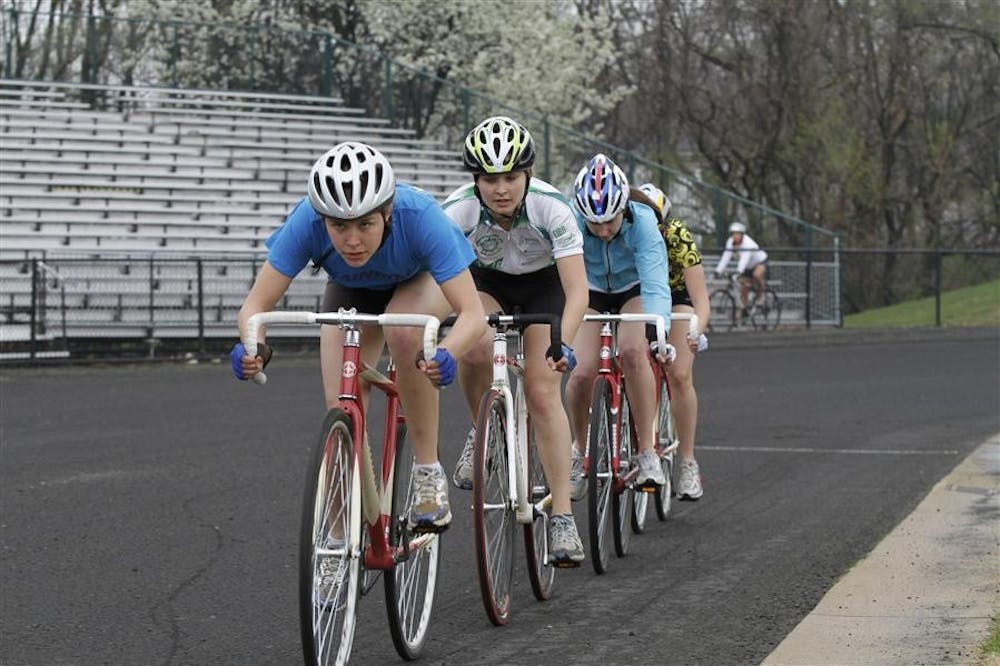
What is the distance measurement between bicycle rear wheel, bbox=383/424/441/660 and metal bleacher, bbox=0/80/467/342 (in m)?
16.6

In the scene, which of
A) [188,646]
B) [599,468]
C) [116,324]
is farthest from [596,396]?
[116,324]

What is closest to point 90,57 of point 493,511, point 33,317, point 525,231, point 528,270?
point 33,317

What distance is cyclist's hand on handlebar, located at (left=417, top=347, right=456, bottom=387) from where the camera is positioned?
5.94 m

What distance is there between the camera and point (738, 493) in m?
11.4

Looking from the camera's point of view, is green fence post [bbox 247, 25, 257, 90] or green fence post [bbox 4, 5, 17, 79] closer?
green fence post [bbox 4, 5, 17, 79]

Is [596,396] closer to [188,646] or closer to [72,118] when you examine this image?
[188,646]

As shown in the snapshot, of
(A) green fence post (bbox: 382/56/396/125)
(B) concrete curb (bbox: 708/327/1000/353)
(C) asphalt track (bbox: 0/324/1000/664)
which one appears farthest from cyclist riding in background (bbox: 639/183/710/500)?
(A) green fence post (bbox: 382/56/396/125)

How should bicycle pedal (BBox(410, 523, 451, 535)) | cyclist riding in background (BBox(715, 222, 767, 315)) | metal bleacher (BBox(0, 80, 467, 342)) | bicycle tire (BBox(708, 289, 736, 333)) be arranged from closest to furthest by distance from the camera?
bicycle pedal (BBox(410, 523, 451, 535)) → metal bleacher (BBox(0, 80, 467, 342)) → bicycle tire (BBox(708, 289, 736, 333)) → cyclist riding in background (BBox(715, 222, 767, 315))

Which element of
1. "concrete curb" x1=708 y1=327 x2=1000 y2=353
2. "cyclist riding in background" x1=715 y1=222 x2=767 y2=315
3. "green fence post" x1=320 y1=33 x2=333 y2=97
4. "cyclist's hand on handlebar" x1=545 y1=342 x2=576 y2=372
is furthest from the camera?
"green fence post" x1=320 y1=33 x2=333 y2=97

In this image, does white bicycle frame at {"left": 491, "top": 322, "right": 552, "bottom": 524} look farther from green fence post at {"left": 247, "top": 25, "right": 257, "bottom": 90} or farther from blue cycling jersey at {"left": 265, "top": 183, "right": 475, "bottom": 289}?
green fence post at {"left": 247, "top": 25, "right": 257, "bottom": 90}

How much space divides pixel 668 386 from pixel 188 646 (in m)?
4.23

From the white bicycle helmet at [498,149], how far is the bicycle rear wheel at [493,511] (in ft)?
3.12

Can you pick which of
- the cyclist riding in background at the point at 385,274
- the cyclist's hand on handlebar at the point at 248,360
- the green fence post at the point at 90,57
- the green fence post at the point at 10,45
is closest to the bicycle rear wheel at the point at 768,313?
the green fence post at the point at 90,57

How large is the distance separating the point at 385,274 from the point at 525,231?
4.99 feet
